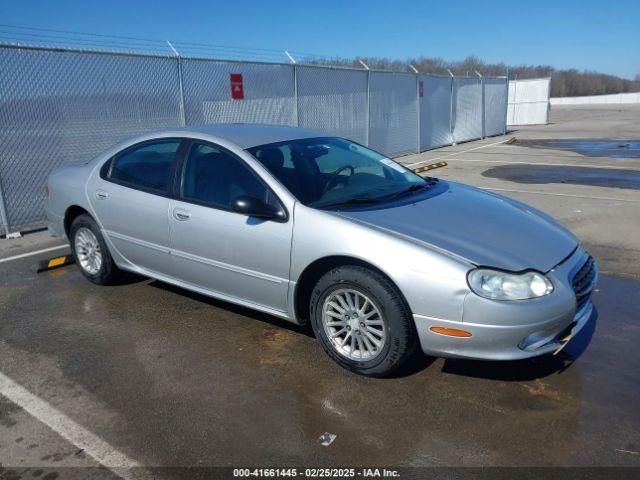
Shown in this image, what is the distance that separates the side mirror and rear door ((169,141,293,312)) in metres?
0.04

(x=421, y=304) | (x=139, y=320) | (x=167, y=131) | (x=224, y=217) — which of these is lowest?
(x=139, y=320)

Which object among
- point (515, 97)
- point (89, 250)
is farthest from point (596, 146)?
point (89, 250)

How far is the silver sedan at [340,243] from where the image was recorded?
300cm

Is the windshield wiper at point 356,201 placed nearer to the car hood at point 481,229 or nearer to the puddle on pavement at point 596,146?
the car hood at point 481,229

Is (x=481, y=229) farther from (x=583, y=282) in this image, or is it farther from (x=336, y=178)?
(x=336, y=178)

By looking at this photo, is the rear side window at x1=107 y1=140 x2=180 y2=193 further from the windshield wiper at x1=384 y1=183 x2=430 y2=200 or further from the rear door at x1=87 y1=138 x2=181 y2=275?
the windshield wiper at x1=384 y1=183 x2=430 y2=200

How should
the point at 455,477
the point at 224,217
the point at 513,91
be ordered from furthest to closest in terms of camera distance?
the point at 513,91 < the point at 224,217 < the point at 455,477

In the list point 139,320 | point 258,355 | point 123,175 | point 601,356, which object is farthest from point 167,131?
point 601,356

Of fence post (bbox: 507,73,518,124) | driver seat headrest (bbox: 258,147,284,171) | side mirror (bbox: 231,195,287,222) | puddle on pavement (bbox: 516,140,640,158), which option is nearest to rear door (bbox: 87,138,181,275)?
driver seat headrest (bbox: 258,147,284,171)

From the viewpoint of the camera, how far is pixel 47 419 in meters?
3.03

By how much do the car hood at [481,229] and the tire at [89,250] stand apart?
256 centimetres

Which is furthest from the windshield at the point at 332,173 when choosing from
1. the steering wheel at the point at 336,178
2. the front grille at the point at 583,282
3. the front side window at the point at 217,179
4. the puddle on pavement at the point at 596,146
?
the puddle on pavement at the point at 596,146

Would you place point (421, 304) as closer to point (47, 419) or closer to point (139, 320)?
point (47, 419)

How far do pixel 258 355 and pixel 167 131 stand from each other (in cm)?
204
